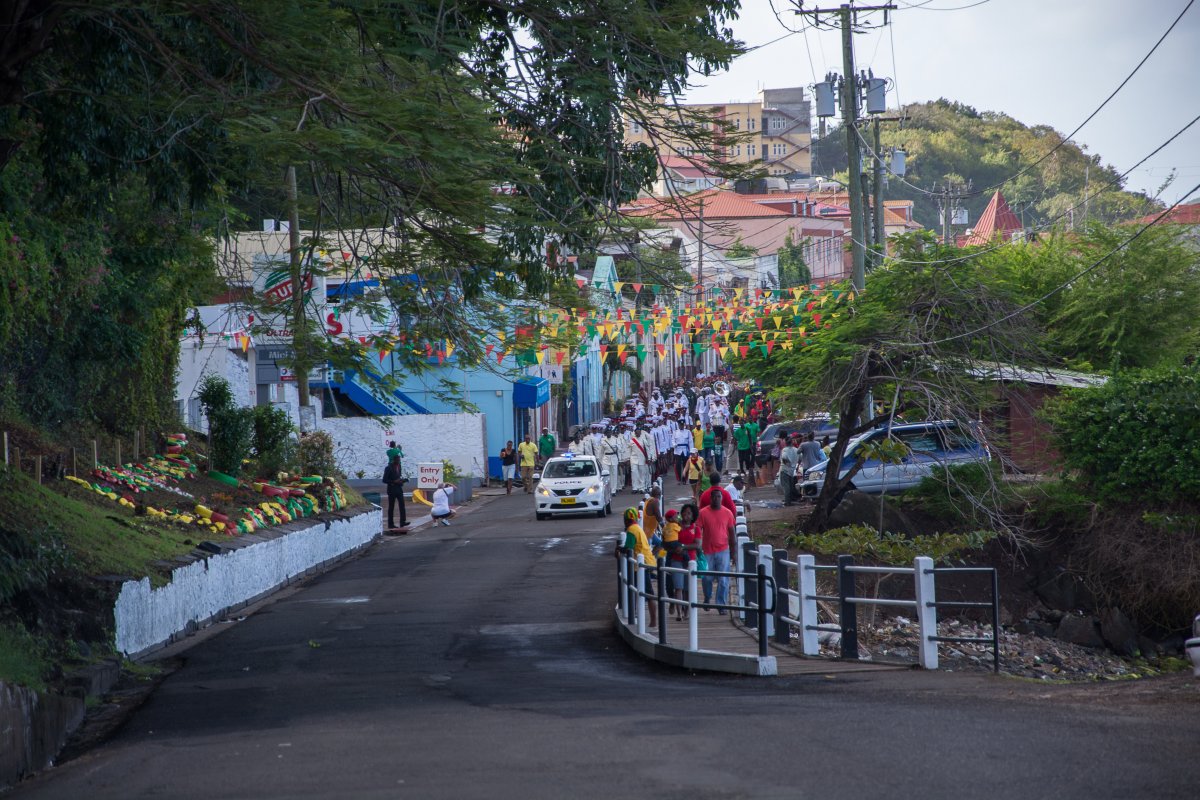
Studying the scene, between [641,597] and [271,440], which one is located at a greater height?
[271,440]

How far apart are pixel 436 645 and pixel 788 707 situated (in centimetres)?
648

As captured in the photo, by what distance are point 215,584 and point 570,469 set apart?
50.9 ft

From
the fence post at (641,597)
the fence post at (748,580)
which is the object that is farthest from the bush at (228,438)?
the fence post at (748,580)

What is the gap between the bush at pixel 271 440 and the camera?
28.4 meters

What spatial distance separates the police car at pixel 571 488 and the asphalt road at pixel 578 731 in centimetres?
1595

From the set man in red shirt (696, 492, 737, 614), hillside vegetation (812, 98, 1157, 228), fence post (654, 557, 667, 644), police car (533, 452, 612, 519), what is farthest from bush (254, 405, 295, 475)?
hillside vegetation (812, 98, 1157, 228)

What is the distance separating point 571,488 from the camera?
108 ft

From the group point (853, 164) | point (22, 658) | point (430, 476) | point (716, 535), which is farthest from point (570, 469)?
point (22, 658)

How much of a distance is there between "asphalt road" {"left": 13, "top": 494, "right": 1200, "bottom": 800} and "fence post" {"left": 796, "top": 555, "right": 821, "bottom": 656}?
125 cm

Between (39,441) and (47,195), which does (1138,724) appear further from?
(39,441)

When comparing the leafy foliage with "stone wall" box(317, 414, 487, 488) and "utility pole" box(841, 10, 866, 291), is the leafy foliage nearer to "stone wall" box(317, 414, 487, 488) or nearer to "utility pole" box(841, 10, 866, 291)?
"utility pole" box(841, 10, 866, 291)

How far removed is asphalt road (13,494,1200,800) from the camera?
305 inches

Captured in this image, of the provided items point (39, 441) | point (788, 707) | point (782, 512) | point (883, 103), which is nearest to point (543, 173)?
point (788, 707)

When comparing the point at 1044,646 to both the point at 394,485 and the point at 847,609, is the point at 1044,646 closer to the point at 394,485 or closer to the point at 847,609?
the point at 847,609
